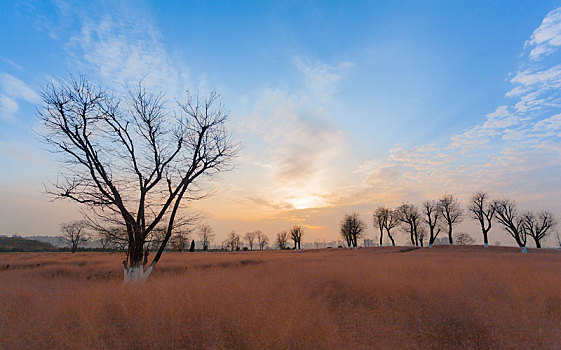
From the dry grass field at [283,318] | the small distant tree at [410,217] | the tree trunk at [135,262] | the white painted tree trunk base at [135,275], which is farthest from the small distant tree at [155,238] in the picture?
the small distant tree at [410,217]

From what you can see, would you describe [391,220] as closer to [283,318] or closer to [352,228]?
[352,228]

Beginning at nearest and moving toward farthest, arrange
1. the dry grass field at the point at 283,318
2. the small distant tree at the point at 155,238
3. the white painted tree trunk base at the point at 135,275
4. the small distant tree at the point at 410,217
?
the dry grass field at the point at 283,318
the white painted tree trunk base at the point at 135,275
the small distant tree at the point at 155,238
the small distant tree at the point at 410,217

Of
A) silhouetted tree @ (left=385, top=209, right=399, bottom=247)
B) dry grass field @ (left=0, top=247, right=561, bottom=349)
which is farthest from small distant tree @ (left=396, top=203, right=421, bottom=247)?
dry grass field @ (left=0, top=247, right=561, bottom=349)

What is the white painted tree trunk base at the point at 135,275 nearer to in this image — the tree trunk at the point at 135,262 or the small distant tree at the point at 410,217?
the tree trunk at the point at 135,262

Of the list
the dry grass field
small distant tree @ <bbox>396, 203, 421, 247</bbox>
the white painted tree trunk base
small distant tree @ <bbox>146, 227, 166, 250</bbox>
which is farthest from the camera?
small distant tree @ <bbox>396, 203, 421, 247</bbox>

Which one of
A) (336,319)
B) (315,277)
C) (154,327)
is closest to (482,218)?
(315,277)

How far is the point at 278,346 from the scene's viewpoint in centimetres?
425

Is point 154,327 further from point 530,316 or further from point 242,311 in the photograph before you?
point 530,316

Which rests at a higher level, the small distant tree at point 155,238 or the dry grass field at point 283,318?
the small distant tree at point 155,238

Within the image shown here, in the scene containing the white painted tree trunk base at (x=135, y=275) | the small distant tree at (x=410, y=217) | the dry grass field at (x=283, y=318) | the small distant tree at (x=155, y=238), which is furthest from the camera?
the small distant tree at (x=410, y=217)

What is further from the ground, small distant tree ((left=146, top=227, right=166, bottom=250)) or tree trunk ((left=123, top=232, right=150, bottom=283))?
small distant tree ((left=146, top=227, right=166, bottom=250))

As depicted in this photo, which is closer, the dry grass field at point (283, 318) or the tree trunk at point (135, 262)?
the dry grass field at point (283, 318)

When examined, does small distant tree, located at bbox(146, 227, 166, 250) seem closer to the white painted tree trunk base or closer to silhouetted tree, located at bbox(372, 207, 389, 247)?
the white painted tree trunk base

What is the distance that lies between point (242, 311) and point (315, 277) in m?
6.07
